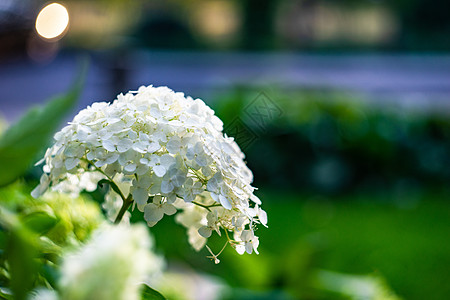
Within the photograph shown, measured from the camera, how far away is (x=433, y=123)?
18.5ft

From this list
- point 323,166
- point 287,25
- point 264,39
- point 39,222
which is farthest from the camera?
point 287,25

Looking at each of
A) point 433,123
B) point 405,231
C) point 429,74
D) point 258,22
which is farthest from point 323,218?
point 258,22

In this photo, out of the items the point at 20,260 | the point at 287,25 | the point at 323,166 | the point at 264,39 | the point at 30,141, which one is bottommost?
the point at 20,260

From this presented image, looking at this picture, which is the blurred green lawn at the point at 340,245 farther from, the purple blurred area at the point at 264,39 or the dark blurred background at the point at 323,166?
the purple blurred area at the point at 264,39

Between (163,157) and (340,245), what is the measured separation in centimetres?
360

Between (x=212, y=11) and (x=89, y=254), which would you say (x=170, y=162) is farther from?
(x=212, y=11)

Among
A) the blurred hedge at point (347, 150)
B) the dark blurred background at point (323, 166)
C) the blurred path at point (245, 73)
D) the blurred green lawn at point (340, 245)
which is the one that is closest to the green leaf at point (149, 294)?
the dark blurred background at point (323, 166)

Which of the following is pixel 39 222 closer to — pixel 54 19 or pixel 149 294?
pixel 149 294

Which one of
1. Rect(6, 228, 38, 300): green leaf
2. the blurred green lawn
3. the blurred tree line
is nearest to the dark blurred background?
the blurred green lawn

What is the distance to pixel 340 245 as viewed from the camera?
13.6ft

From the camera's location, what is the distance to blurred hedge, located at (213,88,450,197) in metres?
5.37

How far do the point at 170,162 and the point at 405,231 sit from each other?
4.14 metres

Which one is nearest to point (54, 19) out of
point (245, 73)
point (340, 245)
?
point (340, 245)

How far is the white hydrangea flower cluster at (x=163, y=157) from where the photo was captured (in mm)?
739
